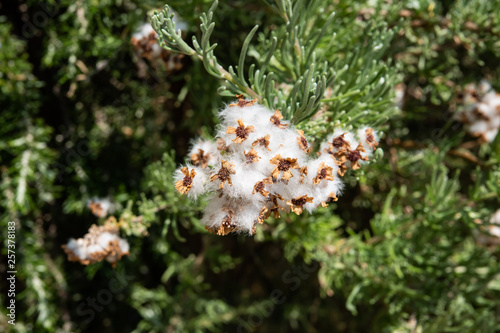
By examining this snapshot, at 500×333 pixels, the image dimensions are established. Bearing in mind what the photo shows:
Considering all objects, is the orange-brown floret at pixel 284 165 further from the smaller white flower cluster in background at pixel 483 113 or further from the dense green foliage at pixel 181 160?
the smaller white flower cluster in background at pixel 483 113

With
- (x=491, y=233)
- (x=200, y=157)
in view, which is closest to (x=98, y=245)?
(x=200, y=157)

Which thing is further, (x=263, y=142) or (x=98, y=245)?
(x=98, y=245)

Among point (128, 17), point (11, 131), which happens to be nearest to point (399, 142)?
point (128, 17)

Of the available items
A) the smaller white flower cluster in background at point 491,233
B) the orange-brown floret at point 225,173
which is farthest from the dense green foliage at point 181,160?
the orange-brown floret at point 225,173

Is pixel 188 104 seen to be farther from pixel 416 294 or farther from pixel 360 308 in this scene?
pixel 360 308

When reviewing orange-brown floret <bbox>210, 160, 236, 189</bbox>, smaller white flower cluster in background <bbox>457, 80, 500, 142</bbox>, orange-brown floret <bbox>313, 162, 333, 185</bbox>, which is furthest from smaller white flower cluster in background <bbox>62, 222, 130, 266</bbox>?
smaller white flower cluster in background <bbox>457, 80, 500, 142</bbox>

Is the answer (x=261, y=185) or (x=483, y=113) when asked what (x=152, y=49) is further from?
(x=483, y=113)
